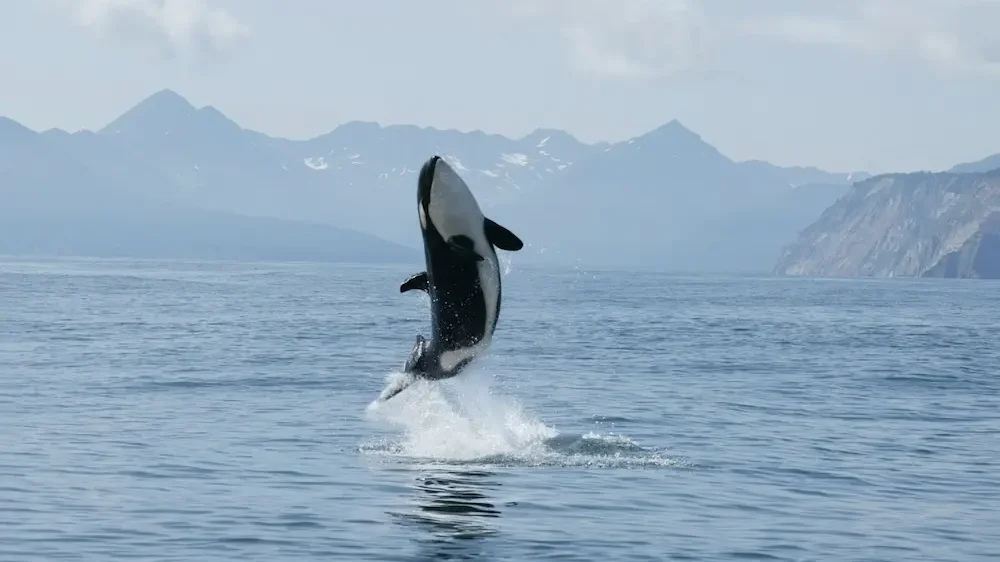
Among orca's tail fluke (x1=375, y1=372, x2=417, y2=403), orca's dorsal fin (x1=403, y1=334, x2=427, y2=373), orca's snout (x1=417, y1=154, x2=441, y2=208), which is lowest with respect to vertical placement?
orca's tail fluke (x1=375, y1=372, x2=417, y2=403)

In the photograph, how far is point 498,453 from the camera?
2670 cm

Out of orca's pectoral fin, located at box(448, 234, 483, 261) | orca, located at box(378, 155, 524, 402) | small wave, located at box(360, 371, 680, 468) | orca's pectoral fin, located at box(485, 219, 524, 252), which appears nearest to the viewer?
orca's pectoral fin, located at box(485, 219, 524, 252)

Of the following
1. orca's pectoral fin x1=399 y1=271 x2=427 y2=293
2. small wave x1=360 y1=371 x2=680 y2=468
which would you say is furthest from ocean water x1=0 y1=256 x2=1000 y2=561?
orca's pectoral fin x1=399 y1=271 x2=427 y2=293

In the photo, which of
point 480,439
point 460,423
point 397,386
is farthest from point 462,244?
point 460,423

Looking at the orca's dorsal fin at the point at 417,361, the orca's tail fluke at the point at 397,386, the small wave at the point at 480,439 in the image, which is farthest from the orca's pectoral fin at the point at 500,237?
the orca's tail fluke at the point at 397,386

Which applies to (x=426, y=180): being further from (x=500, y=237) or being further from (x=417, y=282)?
(x=417, y=282)

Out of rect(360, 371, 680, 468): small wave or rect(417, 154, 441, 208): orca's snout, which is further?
rect(360, 371, 680, 468): small wave

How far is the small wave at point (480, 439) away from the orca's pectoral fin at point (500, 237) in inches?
89.9

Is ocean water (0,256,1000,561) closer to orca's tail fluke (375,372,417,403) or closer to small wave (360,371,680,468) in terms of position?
small wave (360,371,680,468)

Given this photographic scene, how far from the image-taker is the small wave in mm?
25953

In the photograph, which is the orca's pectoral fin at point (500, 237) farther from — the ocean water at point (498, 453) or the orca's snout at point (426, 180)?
the ocean water at point (498, 453)

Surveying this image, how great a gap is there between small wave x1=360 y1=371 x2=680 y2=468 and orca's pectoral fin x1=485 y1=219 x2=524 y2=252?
89.9 inches

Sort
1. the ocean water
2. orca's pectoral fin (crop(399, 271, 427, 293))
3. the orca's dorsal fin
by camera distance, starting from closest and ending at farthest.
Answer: the ocean water → the orca's dorsal fin → orca's pectoral fin (crop(399, 271, 427, 293))

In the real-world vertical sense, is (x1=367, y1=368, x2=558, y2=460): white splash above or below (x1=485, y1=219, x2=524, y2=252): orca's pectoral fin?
below
